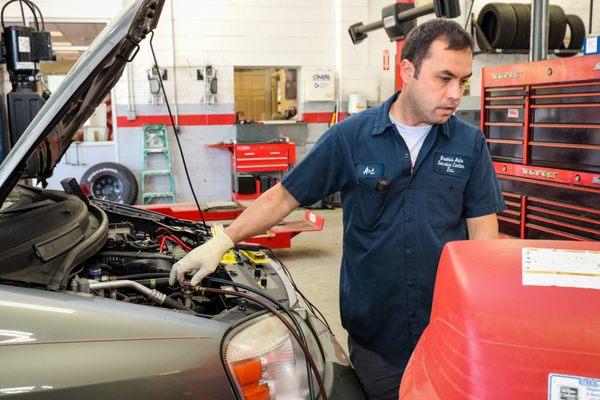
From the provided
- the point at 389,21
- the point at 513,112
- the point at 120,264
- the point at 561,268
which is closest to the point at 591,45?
the point at 513,112

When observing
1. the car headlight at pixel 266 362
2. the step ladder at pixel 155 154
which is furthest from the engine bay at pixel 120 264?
the step ladder at pixel 155 154

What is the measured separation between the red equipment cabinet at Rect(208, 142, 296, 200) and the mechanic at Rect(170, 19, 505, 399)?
5.89 meters

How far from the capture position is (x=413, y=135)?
1.88 metres

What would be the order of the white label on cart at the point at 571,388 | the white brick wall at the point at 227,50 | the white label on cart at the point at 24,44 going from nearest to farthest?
the white label on cart at the point at 571,388, the white label on cart at the point at 24,44, the white brick wall at the point at 227,50

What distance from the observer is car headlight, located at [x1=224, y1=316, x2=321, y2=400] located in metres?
1.34

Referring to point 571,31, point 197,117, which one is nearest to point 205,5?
point 197,117

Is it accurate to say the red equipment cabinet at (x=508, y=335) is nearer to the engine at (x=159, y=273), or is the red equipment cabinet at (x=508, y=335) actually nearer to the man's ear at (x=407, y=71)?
the engine at (x=159, y=273)

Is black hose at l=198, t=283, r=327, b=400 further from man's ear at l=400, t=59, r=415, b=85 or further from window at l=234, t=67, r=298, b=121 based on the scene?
window at l=234, t=67, r=298, b=121

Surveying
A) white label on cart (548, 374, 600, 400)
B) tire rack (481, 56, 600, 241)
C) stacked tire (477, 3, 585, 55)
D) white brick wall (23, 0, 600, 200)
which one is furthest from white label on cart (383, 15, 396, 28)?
white label on cart (548, 374, 600, 400)

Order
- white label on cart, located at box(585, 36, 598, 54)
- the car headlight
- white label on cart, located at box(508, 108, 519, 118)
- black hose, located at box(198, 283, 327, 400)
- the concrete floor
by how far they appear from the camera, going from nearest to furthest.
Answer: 1. the car headlight
2. black hose, located at box(198, 283, 327, 400)
3. white label on cart, located at box(585, 36, 598, 54)
4. the concrete floor
5. white label on cart, located at box(508, 108, 519, 118)

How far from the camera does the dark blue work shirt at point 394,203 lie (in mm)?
1793

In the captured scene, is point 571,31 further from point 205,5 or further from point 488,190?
point 488,190

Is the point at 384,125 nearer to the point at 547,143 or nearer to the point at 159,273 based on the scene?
the point at 159,273

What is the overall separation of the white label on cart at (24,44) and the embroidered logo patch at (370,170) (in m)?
2.55
